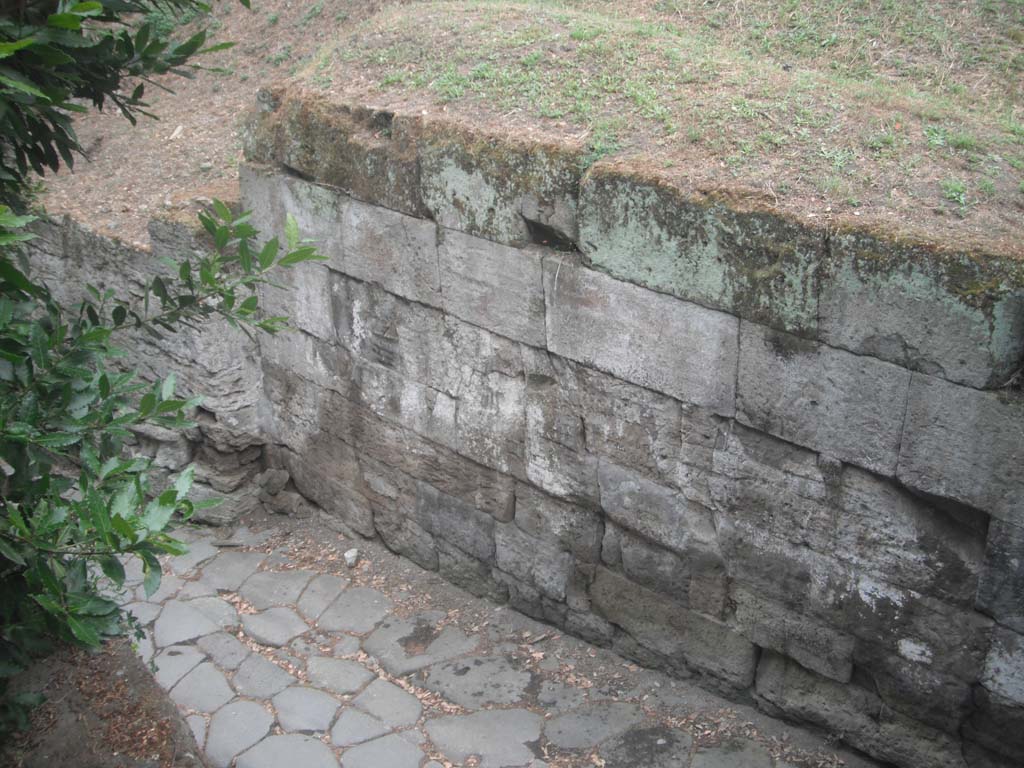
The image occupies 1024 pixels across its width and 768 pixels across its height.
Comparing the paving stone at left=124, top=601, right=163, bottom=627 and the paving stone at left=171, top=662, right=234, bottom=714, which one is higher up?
the paving stone at left=124, top=601, right=163, bottom=627

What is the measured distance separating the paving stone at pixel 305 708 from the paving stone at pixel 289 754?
79mm

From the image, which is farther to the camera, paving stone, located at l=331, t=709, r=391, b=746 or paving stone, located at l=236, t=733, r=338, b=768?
paving stone, located at l=331, t=709, r=391, b=746

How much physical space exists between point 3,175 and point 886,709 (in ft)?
12.7

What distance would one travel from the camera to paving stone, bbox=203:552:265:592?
19.4 feet

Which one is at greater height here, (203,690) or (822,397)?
(822,397)

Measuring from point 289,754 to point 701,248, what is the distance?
9.75 ft

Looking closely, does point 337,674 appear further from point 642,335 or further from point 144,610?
point 642,335

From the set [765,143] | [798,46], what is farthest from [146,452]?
[798,46]

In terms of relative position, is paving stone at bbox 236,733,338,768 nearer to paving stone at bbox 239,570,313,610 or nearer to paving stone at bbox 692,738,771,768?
paving stone at bbox 239,570,313,610

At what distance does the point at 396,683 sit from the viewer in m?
5.06

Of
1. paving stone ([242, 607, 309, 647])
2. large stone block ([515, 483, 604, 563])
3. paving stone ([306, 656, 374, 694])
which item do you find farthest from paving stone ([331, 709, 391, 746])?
large stone block ([515, 483, 604, 563])

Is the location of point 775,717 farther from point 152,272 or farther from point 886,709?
point 152,272

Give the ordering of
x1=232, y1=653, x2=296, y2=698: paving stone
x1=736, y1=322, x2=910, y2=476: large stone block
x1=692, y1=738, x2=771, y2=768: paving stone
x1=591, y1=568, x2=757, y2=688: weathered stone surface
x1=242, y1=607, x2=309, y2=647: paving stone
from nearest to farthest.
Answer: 1. x1=736, y1=322, x2=910, y2=476: large stone block
2. x1=692, y1=738, x2=771, y2=768: paving stone
3. x1=591, y1=568, x2=757, y2=688: weathered stone surface
4. x1=232, y1=653, x2=296, y2=698: paving stone
5. x1=242, y1=607, x2=309, y2=647: paving stone

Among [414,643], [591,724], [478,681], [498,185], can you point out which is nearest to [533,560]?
[478,681]
